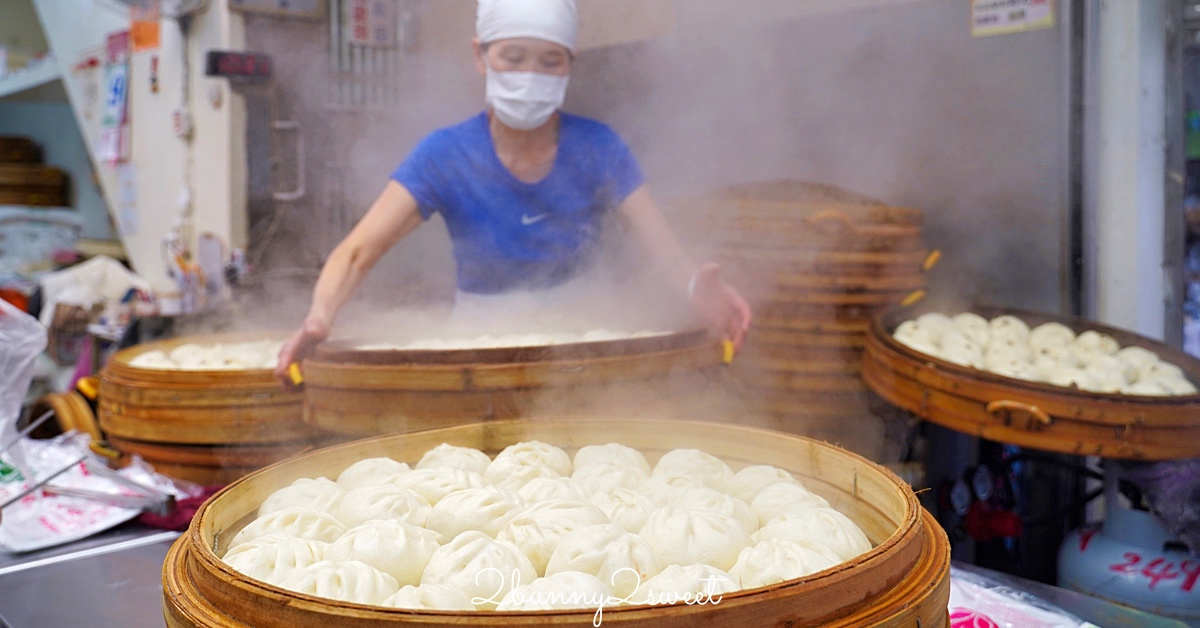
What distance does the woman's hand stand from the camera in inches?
84.0

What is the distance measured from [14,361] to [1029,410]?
2.40m

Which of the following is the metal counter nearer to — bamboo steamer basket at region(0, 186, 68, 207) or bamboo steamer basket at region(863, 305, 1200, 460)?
bamboo steamer basket at region(863, 305, 1200, 460)

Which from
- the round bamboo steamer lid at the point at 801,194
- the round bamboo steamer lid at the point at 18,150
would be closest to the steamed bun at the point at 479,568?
the round bamboo steamer lid at the point at 801,194

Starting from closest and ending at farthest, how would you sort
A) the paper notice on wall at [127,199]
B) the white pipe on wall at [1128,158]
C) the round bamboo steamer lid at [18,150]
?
the white pipe on wall at [1128,158] < the paper notice on wall at [127,199] < the round bamboo steamer lid at [18,150]

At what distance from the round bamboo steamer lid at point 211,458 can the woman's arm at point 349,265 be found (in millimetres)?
235

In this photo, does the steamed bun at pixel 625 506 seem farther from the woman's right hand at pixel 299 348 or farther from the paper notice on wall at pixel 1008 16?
the paper notice on wall at pixel 1008 16

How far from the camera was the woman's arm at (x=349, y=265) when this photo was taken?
2.03m

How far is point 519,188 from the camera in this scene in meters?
2.46

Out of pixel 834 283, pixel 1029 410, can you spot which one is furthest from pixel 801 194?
pixel 1029 410

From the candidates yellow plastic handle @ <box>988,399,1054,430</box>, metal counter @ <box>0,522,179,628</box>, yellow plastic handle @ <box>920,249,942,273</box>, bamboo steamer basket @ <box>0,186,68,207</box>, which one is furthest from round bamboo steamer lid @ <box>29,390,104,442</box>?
bamboo steamer basket @ <box>0,186,68,207</box>

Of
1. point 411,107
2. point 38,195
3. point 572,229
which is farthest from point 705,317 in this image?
point 38,195

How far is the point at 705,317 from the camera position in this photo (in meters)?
2.21

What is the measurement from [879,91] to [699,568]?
2.82m

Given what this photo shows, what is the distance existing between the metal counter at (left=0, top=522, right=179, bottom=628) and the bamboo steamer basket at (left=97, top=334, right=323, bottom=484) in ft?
0.80
